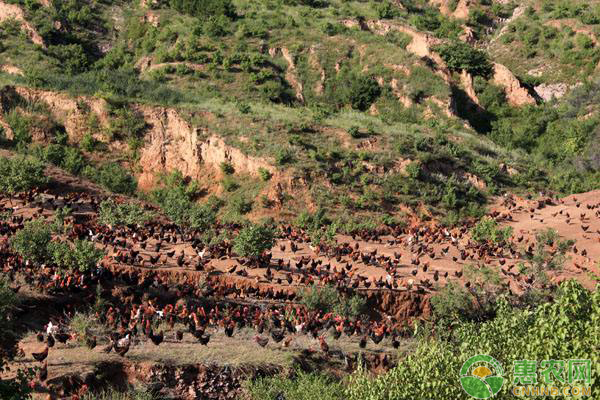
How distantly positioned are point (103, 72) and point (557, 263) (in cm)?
4284

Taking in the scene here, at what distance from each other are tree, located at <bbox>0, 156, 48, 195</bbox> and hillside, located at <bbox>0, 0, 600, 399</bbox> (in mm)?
123

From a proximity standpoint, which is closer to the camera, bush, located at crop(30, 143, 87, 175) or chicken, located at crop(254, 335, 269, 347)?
chicken, located at crop(254, 335, 269, 347)

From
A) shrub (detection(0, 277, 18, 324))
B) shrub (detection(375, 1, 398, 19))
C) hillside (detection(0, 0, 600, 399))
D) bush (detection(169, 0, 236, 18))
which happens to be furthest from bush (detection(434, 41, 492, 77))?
shrub (detection(0, 277, 18, 324))

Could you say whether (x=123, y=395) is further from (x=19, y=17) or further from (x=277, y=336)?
(x=19, y=17)

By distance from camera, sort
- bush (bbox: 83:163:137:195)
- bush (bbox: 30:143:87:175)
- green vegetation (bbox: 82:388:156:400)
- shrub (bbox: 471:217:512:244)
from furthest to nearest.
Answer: bush (bbox: 30:143:87:175) → bush (bbox: 83:163:137:195) → shrub (bbox: 471:217:512:244) → green vegetation (bbox: 82:388:156:400)

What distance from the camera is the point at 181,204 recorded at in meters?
33.8

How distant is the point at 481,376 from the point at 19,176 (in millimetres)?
29974

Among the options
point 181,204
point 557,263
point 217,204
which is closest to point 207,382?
point 181,204

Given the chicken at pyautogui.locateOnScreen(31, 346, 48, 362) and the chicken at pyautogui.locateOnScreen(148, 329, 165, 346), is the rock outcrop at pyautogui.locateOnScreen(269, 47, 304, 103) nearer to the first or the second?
the chicken at pyautogui.locateOnScreen(148, 329, 165, 346)

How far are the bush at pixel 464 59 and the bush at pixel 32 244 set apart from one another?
52.1 meters

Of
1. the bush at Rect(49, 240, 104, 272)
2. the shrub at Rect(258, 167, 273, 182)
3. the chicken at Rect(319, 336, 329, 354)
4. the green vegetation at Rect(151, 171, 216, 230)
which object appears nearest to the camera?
the chicken at Rect(319, 336, 329, 354)

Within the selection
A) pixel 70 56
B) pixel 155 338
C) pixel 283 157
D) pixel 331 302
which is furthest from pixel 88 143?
pixel 155 338

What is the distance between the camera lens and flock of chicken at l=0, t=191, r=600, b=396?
2011 centimetres

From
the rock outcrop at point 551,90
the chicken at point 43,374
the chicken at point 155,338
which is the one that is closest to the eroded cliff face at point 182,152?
the chicken at point 155,338
